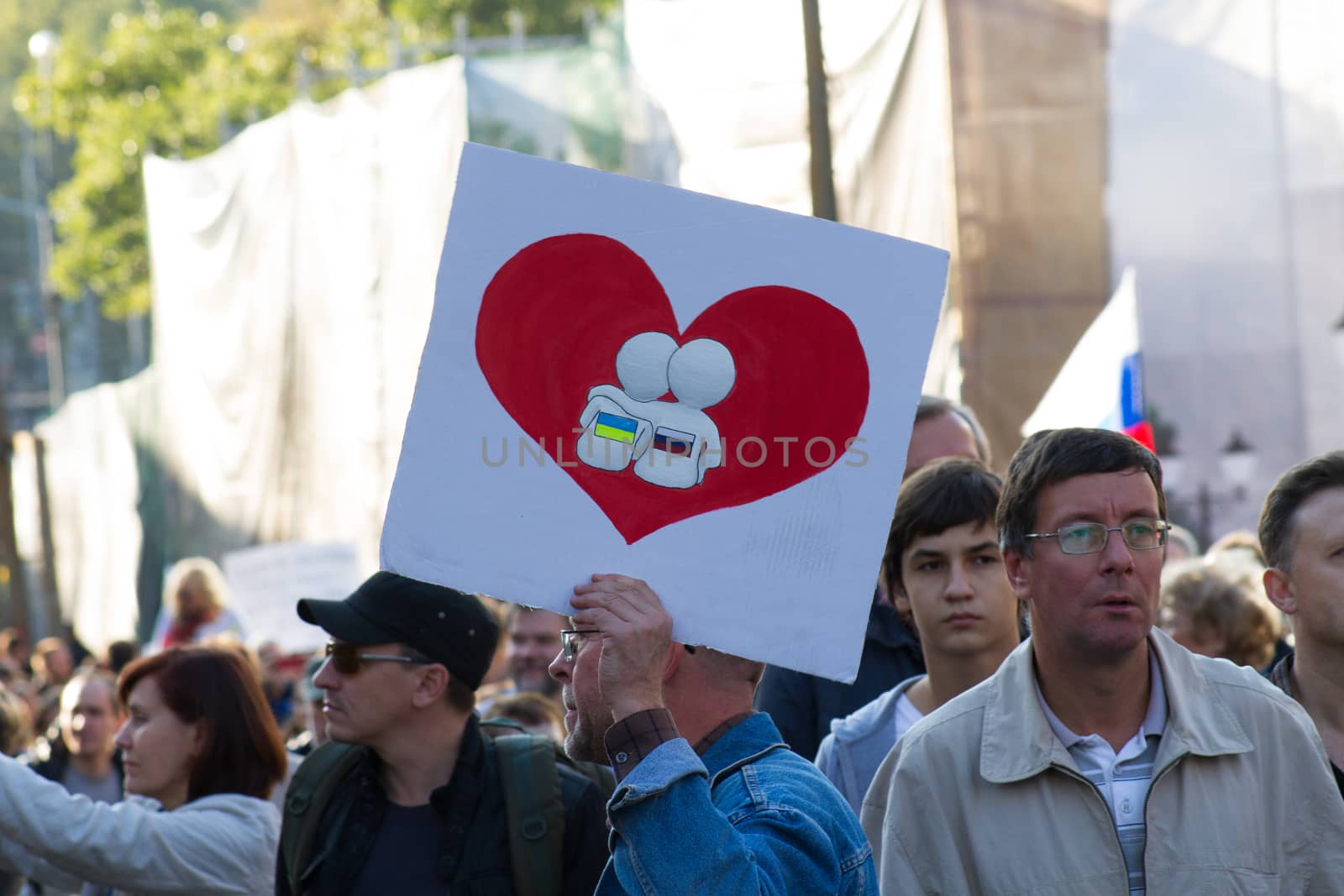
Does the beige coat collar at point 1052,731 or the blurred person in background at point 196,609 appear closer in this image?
the beige coat collar at point 1052,731

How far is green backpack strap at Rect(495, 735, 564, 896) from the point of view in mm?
3484

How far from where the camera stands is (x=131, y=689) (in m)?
4.38

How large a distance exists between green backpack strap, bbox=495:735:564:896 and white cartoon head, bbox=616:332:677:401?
1.36 meters

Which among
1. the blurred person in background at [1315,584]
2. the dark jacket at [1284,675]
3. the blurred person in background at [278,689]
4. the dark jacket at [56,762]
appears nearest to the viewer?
the blurred person in background at [1315,584]

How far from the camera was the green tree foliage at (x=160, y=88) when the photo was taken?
32.4m

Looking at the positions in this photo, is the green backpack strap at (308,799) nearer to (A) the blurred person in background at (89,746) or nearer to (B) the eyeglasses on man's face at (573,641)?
(B) the eyeglasses on man's face at (573,641)

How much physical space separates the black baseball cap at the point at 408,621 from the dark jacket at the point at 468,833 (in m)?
0.23

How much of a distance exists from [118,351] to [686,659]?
62125mm

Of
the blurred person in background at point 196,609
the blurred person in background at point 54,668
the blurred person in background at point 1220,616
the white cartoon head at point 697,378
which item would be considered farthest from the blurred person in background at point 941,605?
the blurred person in background at point 54,668

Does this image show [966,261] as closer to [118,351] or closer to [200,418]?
[200,418]

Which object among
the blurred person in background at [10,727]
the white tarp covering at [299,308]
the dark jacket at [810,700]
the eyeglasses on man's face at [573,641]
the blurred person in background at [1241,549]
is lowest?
the blurred person in background at [10,727]

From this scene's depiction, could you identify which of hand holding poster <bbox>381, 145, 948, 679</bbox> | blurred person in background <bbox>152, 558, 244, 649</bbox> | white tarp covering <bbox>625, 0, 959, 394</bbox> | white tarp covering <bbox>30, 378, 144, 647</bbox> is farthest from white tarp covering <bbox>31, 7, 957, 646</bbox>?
hand holding poster <bbox>381, 145, 948, 679</bbox>

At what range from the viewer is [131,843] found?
3.83 metres

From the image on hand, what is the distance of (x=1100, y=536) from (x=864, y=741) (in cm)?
94
